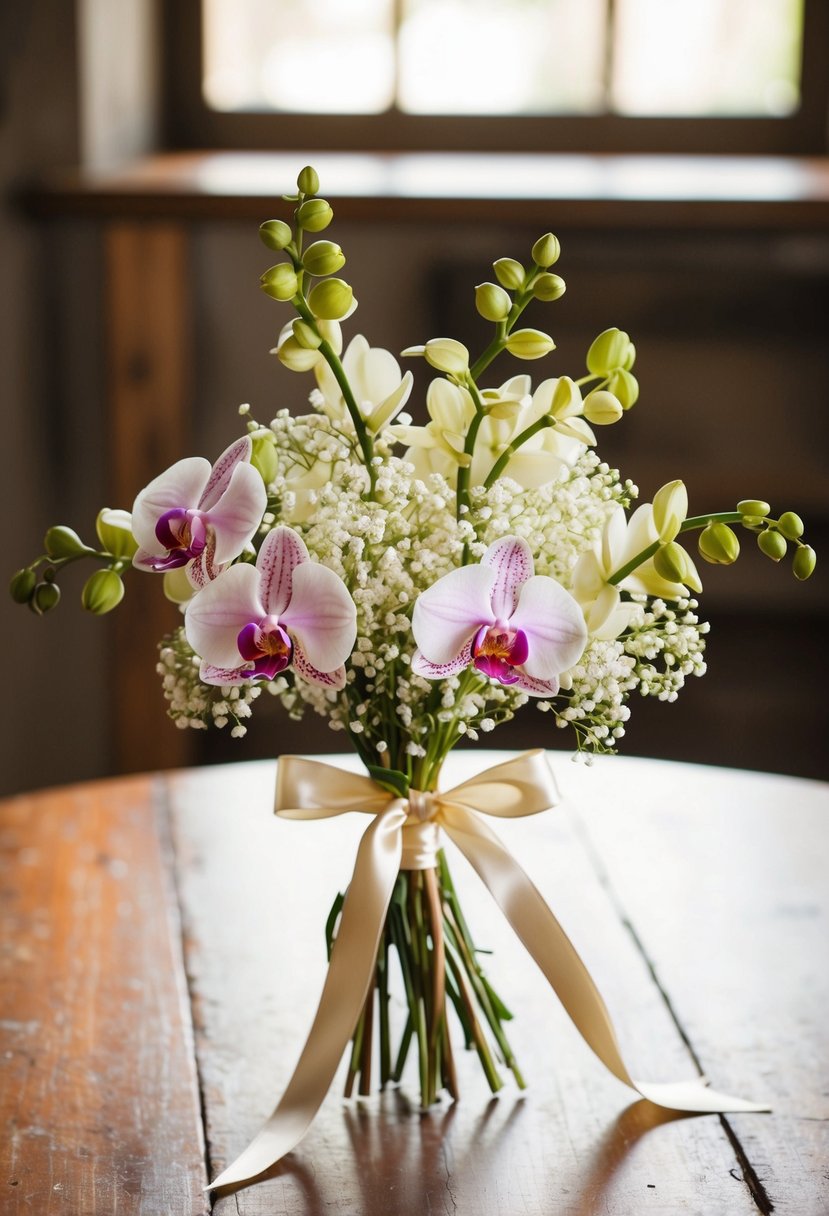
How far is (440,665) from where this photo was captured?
2.48 feet

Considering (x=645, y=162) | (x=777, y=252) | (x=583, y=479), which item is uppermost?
(x=645, y=162)

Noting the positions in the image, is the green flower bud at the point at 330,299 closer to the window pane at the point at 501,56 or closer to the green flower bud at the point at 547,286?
the green flower bud at the point at 547,286

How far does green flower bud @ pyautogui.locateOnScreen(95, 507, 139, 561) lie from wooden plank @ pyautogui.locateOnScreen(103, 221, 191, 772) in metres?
1.63

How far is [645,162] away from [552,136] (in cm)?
20

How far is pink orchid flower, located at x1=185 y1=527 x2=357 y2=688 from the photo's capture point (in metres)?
0.75

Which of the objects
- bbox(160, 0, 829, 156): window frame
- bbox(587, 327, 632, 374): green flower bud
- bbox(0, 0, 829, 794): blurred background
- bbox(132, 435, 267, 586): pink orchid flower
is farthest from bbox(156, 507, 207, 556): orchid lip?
bbox(160, 0, 829, 156): window frame

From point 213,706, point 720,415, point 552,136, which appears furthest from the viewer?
point 552,136

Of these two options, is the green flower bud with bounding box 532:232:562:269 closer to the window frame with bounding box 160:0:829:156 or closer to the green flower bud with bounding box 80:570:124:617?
the green flower bud with bounding box 80:570:124:617

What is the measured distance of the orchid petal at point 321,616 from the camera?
747 mm

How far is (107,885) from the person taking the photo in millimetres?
1259

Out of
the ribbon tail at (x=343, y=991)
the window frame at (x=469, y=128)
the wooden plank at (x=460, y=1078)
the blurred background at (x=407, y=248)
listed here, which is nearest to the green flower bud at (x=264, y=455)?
the ribbon tail at (x=343, y=991)

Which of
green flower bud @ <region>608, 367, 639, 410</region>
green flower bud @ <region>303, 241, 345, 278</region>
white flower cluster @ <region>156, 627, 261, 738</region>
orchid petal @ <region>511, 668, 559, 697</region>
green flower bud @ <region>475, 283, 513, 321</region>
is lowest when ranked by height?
white flower cluster @ <region>156, 627, 261, 738</region>

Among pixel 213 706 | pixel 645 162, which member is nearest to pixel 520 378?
pixel 213 706

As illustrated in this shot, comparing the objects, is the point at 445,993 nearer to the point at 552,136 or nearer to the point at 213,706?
the point at 213,706
